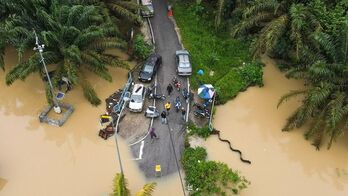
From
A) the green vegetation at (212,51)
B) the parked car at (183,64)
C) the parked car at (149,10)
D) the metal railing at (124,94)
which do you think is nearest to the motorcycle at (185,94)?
the green vegetation at (212,51)

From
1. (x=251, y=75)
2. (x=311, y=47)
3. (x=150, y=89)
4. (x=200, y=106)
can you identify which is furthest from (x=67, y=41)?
(x=311, y=47)

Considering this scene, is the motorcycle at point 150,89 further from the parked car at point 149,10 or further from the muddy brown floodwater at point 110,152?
the parked car at point 149,10

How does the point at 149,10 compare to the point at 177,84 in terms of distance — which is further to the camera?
the point at 149,10

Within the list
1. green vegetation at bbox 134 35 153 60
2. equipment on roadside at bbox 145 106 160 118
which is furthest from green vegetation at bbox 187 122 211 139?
green vegetation at bbox 134 35 153 60

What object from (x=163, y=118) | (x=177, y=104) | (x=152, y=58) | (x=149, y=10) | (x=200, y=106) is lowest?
(x=163, y=118)

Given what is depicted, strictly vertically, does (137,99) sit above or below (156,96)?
above

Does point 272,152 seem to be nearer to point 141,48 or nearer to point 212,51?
point 212,51
